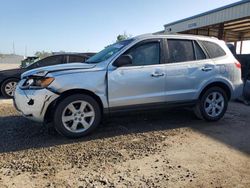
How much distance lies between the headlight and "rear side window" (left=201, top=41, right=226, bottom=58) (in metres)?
3.47

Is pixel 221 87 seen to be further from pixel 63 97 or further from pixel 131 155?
pixel 63 97

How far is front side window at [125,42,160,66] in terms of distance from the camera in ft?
18.7

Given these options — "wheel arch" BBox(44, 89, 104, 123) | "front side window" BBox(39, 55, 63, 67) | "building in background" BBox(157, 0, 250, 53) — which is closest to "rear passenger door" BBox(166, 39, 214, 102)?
"wheel arch" BBox(44, 89, 104, 123)

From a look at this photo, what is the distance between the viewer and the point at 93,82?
5266mm

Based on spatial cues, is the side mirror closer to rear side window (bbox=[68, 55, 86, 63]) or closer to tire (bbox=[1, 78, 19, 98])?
rear side window (bbox=[68, 55, 86, 63])

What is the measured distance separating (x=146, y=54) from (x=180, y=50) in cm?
83

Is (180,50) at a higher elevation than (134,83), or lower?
higher

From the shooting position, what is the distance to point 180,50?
6.21 m

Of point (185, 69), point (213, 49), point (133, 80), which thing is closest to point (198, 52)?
point (213, 49)

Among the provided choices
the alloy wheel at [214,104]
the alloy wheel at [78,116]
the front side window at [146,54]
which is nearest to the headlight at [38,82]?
the alloy wheel at [78,116]

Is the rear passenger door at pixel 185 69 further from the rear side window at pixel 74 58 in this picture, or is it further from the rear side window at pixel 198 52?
the rear side window at pixel 74 58

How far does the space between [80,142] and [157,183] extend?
1.91 meters

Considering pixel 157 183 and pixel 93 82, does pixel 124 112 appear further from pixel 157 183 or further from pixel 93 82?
pixel 157 183

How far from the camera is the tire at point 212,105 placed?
6.48 metres
